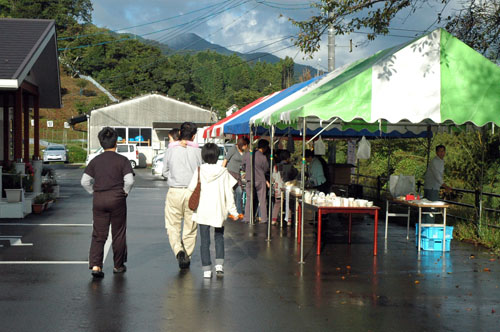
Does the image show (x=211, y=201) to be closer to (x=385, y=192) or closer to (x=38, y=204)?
(x=38, y=204)

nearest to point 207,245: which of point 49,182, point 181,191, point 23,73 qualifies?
point 181,191

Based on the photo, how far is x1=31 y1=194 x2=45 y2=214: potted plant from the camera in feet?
53.1

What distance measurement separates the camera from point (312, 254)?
10680mm

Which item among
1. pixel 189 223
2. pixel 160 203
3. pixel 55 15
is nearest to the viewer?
pixel 189 223

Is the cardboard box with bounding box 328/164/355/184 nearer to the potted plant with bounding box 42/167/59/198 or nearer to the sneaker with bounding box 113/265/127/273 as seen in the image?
the potted plant with bounding box 42/167/59/198

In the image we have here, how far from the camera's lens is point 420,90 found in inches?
397

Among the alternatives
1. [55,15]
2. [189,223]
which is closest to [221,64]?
[55,15]

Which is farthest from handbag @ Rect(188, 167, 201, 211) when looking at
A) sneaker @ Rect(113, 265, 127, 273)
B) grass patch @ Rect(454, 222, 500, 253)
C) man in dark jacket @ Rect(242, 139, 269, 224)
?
man in dark jacket @ Rect(242, 139, 269, 224)

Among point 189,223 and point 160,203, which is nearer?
point 189,223

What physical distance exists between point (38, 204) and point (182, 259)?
27.7 feet

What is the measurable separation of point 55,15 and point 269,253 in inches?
4901

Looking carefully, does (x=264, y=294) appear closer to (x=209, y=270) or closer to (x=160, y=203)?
(x=209, y=270)

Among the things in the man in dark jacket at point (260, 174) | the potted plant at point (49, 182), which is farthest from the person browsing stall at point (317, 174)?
the potted plant at point (49, 182)

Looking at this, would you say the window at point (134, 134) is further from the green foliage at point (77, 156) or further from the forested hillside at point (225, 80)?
the forested hillside at point (225, 80)
